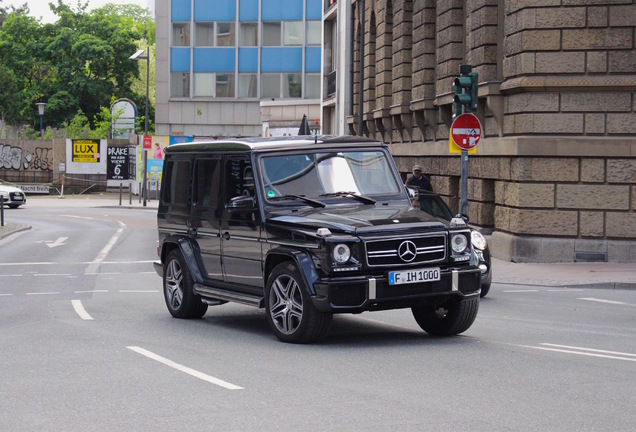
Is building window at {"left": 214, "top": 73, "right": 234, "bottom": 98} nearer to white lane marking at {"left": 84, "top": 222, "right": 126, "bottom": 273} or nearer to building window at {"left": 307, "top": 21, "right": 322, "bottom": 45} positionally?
building window at {"left": 307, "top": 21, "right": 322, "bottom": 45}

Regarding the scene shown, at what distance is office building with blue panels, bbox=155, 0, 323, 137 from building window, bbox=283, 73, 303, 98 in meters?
0.03

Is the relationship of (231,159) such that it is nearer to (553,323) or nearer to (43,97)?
(553,323)

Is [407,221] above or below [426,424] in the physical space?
above

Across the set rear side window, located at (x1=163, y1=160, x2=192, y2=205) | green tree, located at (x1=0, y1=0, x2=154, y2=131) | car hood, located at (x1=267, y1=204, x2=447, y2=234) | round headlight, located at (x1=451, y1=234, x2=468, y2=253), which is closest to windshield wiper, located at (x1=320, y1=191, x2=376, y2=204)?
car hood, located at (x1=267, y1=204, x2=447, y2=234)

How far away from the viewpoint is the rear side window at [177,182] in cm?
1346

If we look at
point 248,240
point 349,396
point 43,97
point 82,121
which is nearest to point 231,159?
point 248,240

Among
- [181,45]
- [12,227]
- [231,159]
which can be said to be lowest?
[12,227]

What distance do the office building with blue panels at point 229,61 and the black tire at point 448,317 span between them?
61.2m

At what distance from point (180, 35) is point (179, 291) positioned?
61.1 m

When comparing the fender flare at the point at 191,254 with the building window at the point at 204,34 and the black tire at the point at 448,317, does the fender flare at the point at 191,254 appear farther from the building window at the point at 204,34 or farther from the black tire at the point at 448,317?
the building window at the point at 204,34

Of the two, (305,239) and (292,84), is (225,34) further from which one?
(305,239)

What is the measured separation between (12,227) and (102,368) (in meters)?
28.8

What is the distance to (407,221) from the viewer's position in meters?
10.7

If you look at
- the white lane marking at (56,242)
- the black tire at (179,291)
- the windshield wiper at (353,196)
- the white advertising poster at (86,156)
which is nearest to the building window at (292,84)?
the white advertising poster at (86,156)
